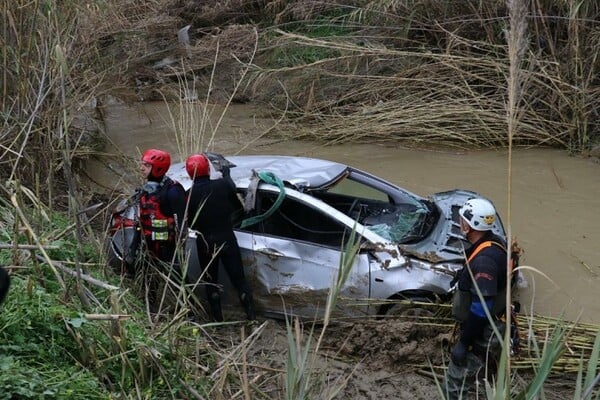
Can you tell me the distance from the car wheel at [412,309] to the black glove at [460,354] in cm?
94

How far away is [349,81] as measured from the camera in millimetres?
13102

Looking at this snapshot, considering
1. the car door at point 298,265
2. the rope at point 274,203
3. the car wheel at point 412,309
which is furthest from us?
the rope at point 274,203

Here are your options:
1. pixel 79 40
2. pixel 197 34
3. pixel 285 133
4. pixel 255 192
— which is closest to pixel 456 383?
pixel 255 192

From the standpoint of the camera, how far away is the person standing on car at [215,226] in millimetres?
5840

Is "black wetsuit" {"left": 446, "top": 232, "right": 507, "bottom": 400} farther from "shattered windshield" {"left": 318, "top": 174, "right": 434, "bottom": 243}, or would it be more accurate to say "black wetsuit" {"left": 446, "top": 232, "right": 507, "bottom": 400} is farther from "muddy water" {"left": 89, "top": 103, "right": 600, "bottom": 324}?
"muddy water" {"left": 89, "top": 103, "right": 600, "bottom": 324}

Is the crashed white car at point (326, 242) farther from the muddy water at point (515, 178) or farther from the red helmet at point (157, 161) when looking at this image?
the muddy water at point (515, 178)

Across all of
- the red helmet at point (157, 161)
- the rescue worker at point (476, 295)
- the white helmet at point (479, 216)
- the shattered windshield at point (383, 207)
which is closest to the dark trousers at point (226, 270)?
the red helmet at point (157, 161)

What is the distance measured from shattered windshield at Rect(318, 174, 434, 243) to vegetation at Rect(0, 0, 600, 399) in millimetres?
1489

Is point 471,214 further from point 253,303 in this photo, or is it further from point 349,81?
point 349,81

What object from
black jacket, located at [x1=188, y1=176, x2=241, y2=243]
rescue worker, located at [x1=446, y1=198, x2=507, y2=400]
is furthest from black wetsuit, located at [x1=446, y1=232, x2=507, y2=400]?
black jacket, located at [x1=188, y1=176, x2=241, y2=243]

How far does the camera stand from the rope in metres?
6.05

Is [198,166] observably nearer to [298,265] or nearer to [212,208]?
[212,208]

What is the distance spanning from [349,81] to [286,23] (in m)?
3.38

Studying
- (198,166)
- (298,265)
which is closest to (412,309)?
(298,265)
